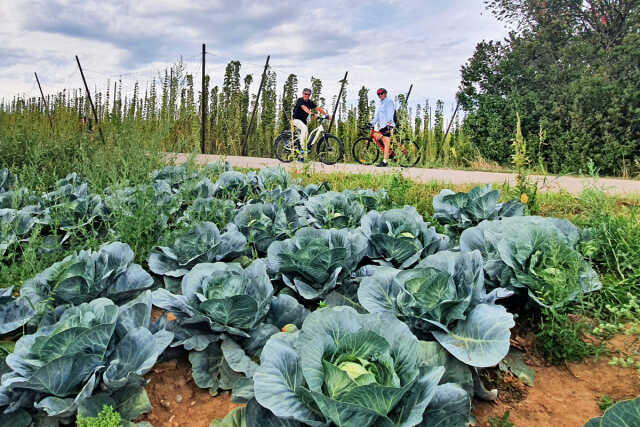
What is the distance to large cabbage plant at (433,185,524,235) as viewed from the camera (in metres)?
2.63

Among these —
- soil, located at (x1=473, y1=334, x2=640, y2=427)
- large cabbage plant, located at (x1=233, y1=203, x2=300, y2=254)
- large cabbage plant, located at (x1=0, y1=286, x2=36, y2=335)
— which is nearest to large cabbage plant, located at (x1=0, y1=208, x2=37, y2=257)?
large cabbage plant, located at (x1=0, y1=286, x2=36, y2=335)

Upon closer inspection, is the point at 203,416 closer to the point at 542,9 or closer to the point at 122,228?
the point at 122,228

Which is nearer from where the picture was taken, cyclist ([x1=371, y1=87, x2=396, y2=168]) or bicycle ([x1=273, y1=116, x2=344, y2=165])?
cyclist ([x1=371, y1=87, x2=396, y2=168])

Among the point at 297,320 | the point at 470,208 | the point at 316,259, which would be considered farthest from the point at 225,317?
the point at 470,208

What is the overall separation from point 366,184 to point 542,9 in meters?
11.9

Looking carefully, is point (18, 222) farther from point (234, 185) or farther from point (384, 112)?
point (384, 112)

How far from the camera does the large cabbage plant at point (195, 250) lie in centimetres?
207

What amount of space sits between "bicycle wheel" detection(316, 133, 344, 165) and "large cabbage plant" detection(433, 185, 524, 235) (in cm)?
798

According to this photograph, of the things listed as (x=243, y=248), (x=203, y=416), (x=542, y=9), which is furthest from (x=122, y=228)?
(x=542, y=9)

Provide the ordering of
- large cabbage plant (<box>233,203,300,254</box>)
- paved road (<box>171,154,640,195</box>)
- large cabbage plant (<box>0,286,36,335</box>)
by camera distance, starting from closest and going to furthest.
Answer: large cabbage plant (<box>0,286,36,335</box>)
large cabbage plant (<box>233,203,300,254</box>)
paved road (<box>171,154,640,195</box>)

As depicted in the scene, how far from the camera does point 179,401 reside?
143 cm

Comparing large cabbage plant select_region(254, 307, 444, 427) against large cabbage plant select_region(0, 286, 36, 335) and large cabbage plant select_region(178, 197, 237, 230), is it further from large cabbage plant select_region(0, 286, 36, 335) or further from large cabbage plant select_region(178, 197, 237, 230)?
large cabbage plant select_region(178, 197, 237, 230)

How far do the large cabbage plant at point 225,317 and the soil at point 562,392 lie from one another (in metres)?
0.75

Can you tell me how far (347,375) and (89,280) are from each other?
4.21 ft
